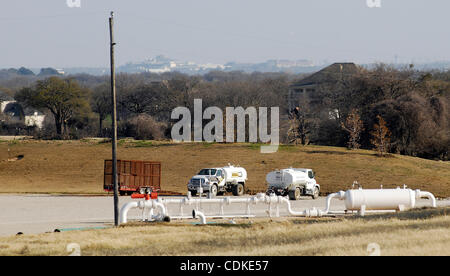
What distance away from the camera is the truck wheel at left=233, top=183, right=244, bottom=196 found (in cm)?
4361

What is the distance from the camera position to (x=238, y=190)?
43625 mm

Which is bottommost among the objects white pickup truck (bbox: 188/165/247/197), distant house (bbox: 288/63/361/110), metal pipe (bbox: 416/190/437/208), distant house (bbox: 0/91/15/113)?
white pickup truck (bbox: 188/165/247/197)

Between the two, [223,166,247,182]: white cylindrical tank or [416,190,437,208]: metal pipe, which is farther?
[223,166,247,182]: white cylindrical tank

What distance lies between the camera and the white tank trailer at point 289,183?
3994 cm

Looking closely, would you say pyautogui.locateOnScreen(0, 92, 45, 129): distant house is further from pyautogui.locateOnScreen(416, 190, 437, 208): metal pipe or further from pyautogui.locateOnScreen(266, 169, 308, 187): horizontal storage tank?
pyautogui.locateOnScreen(416, 190, 437, 208): metal pipe

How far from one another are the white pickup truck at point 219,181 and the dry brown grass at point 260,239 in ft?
64.2

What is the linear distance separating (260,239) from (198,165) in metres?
37.2

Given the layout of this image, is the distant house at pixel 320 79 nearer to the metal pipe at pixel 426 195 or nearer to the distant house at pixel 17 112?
the distant house at pixel 17 112

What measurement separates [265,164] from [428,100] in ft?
82.1

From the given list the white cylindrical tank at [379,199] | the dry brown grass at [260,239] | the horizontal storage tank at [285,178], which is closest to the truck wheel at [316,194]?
the horizontal storage tank at [285,178]

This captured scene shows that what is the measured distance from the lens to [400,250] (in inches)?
560

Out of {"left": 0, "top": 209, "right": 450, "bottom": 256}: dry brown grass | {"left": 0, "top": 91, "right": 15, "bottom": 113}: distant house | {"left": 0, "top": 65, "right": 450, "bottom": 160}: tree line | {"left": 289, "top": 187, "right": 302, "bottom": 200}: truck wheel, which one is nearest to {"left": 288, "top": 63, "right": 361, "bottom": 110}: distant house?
{"left": 0, "top": 65, "right": 450, "bottom": 160}: tree line

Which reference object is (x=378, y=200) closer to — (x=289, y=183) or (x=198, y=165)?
(x=289, y=183)
